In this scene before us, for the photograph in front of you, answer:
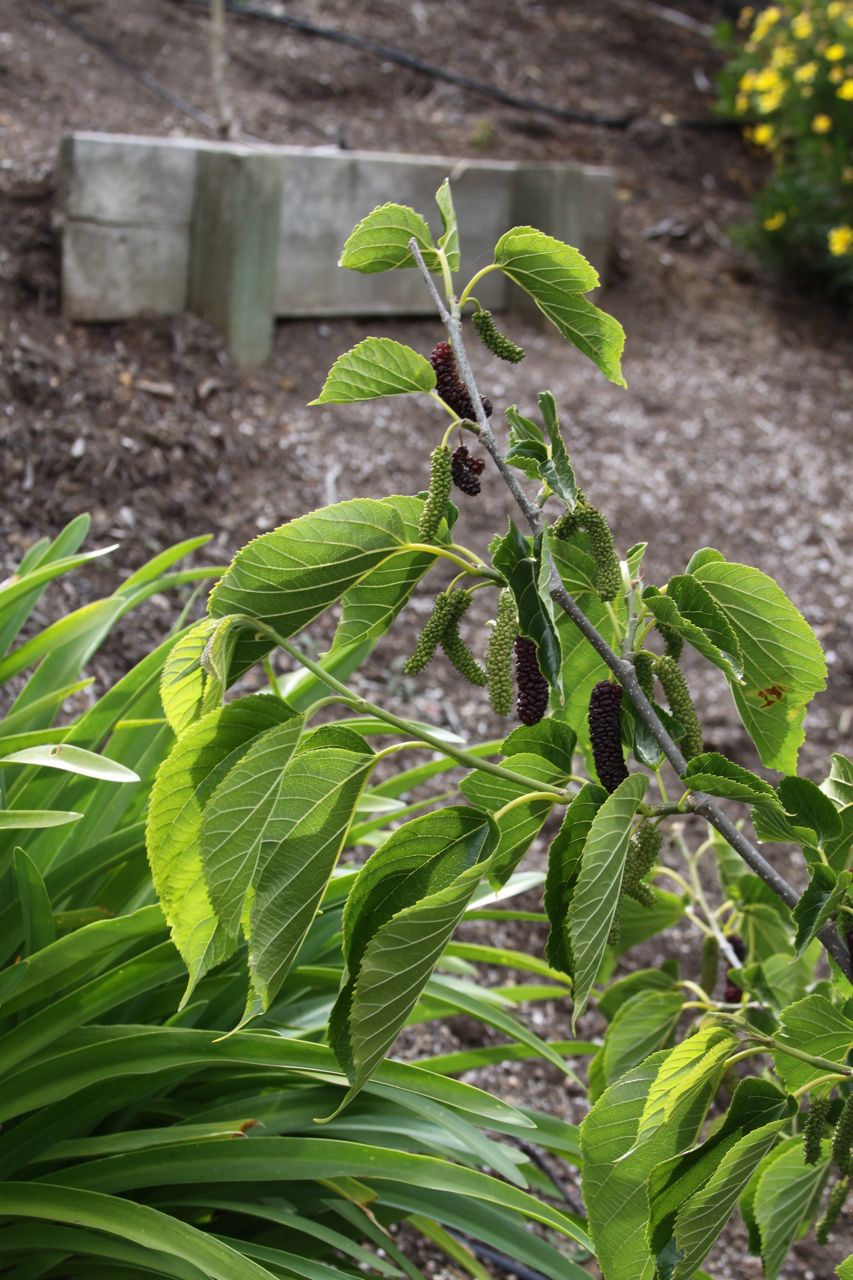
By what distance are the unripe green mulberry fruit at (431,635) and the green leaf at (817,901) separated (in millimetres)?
333

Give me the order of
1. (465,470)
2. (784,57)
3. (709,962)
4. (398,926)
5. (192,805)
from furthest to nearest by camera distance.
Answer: (784,57) < (709,962) < (465,470) < (192,805) < (398,926)

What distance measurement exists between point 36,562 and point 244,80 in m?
4.03

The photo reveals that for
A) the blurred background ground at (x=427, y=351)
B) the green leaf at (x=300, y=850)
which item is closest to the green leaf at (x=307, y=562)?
the green leaf at (x=300, y=850)

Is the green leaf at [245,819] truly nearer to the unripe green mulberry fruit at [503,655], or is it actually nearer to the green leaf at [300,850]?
the green leaf at [300,850]

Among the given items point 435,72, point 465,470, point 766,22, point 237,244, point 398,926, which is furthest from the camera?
point 435,72

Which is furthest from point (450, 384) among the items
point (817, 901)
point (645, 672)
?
point (817, 901)

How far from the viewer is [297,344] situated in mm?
3982

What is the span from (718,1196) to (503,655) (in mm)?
427

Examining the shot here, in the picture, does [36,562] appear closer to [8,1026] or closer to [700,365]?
[8,1026]

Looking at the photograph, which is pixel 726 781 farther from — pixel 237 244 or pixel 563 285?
pixel 237 244

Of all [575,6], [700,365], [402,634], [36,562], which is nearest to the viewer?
[36,562]

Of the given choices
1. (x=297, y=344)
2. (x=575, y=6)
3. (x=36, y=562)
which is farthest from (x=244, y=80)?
(x=36, y=562)

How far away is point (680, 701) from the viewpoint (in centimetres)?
109

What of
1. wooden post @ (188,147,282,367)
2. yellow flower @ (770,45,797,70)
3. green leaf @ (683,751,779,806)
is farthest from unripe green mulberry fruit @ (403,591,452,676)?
yellow flower @ (770,45,797,70)
